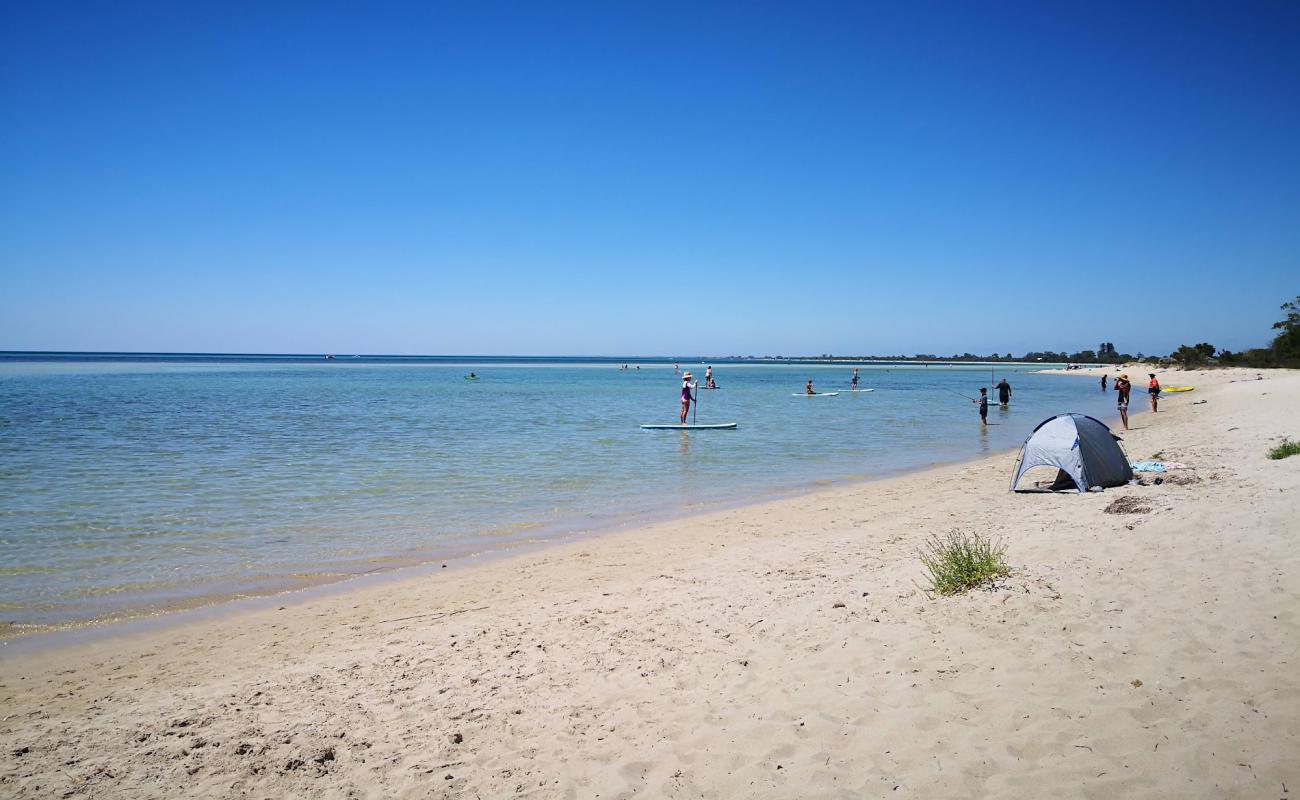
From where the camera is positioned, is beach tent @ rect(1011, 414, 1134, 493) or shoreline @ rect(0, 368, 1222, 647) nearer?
shoreline @ rect(0, 368, 1222, 647)

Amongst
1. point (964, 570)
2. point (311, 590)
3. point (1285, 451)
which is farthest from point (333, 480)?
point (1285, 451)

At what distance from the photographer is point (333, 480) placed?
50.8 feet

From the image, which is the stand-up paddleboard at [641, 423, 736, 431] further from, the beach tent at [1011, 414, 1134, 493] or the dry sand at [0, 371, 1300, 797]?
the dry sand at [0, 371, 1300, 797]

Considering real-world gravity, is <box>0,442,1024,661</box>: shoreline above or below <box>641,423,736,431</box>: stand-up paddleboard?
below

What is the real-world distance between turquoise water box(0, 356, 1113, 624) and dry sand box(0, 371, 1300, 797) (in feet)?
6.98

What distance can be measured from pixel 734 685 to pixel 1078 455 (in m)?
9.49

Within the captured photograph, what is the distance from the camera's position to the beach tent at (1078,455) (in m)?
11.7

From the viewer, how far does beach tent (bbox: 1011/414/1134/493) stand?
1166 centimetres

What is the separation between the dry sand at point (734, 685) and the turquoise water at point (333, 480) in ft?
6.98

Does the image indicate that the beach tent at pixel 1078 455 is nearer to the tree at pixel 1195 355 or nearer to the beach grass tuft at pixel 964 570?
the beach grass tuft at pixel 964 570

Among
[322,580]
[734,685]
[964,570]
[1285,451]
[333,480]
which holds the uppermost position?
[1285,451]

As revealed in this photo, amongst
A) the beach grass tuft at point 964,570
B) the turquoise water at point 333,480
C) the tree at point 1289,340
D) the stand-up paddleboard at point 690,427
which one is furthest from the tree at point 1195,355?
the beach grass tuft at point 964,570

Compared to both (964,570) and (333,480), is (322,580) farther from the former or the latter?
(964,570)

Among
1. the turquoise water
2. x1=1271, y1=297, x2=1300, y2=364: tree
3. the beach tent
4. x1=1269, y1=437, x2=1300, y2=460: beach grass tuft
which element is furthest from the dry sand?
x1=1271, y1=297, x2=1300, y2=364: tree
